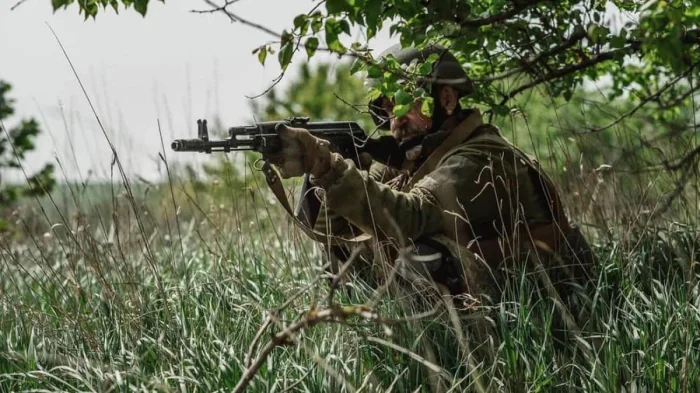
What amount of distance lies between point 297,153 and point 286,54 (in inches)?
23.0

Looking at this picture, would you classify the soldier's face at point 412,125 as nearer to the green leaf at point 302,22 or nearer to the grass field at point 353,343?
the grass field at point 353,343

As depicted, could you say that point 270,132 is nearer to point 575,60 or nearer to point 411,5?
point 411,5

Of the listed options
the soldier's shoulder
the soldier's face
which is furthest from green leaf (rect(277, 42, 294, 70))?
the soldier's shoulder

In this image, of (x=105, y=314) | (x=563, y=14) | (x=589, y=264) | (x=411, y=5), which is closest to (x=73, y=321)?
(x=105, y=314)

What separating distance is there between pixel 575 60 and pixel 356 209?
1.71 metres

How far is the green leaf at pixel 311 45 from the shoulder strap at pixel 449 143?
4.05 feet

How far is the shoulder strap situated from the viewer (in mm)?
4191

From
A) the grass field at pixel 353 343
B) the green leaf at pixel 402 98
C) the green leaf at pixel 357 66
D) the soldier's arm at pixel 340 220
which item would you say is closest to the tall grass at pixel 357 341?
the grass field at pixel 353 343

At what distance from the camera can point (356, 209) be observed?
3.75 m

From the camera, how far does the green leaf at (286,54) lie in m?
3.07

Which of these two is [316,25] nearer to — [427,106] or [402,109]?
[402,109]

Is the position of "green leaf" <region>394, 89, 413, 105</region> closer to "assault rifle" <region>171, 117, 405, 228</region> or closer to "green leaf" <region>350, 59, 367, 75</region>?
"green leaf" <region>350, 59, 367, 75</region>

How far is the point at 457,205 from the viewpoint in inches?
156

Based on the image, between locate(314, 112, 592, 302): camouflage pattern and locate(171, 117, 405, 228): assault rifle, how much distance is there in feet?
0.48
